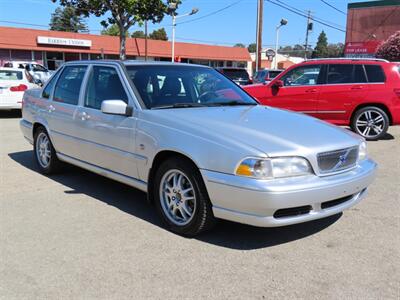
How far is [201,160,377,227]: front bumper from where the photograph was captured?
3.44 meters

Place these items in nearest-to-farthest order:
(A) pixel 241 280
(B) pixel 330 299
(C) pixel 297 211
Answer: (B) pixel 330 299 → (A) pixel 241 280 → (C) pixel 297 211

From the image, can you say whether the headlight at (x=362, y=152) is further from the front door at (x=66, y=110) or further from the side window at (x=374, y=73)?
the side window at (x=374, y=73)

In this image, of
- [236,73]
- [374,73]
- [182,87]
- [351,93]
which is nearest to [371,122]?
[351,93]

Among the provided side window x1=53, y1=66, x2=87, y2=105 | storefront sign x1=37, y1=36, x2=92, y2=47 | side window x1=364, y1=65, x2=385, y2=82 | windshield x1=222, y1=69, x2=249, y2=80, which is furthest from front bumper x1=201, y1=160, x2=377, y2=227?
storefront sign x1=37, y1=36, x2=92, y2=47

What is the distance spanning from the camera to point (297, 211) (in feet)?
11.9

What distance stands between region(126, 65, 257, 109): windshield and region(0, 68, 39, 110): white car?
9.26 metres

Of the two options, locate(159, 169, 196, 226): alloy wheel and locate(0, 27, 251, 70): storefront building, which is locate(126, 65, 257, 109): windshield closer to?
locate(159, 169, 196, 226): alloy wheel

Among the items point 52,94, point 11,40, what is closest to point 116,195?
point 52,94

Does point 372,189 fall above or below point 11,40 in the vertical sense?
below

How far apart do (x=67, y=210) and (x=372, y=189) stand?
3.74 meters

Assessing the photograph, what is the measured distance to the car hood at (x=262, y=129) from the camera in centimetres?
364

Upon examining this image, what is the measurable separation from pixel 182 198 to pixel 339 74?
6872 millimetres

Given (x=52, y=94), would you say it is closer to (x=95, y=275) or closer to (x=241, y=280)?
(x=95, y=275)

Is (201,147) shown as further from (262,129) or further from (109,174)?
(109,174)
